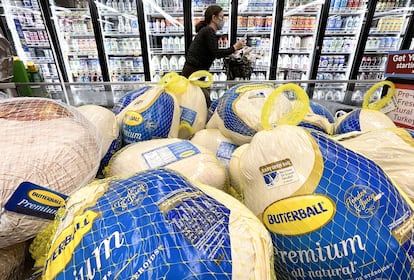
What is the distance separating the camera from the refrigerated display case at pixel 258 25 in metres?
3.74

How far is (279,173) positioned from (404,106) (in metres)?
1.11

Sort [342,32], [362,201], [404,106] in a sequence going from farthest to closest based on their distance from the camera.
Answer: [342,32] → [404,106] → [362,201]

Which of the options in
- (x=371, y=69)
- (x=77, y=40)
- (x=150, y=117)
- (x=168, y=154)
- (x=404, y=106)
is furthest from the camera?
(x=371, y=69)

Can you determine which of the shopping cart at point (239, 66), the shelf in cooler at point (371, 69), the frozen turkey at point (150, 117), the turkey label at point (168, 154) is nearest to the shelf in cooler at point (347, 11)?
the shelf in cooler at point (371, 69)

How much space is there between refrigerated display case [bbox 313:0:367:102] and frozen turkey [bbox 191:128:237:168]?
143 inches

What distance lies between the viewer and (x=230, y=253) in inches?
15.0

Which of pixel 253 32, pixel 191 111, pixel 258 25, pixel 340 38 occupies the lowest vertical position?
pixel 191 111

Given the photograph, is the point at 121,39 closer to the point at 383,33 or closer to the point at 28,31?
the point at 28,31

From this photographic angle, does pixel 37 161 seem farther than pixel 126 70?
No

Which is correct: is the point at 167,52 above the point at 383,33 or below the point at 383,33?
below

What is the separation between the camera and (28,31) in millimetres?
4000

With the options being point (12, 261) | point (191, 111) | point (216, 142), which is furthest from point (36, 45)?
point (12, 261)

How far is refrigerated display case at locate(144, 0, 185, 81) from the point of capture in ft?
12.3

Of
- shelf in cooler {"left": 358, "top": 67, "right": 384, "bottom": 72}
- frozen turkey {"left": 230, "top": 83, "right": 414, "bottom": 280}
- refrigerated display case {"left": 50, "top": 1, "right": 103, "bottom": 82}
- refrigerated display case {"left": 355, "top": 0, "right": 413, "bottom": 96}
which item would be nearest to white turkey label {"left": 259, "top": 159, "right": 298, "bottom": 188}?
frozen turkey {"left": 230, "top": 83, "right": 414, "bottom": 280}
